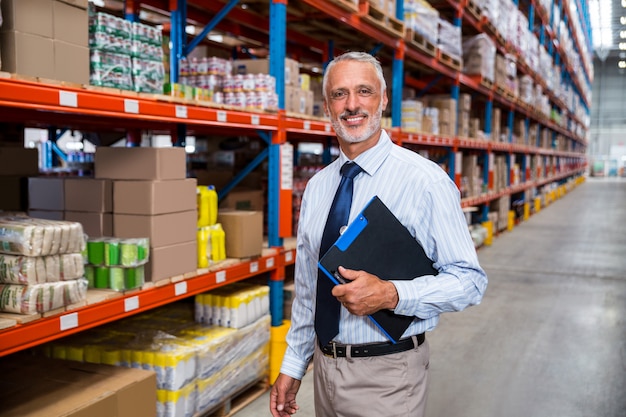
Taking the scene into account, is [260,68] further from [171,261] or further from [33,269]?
[33,269]

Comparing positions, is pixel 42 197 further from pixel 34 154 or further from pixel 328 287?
pixel 328 287

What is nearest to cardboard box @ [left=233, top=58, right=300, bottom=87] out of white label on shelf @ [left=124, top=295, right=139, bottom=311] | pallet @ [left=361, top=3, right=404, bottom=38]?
pallet @ [left=361, top=3, right=404, bottom=38]

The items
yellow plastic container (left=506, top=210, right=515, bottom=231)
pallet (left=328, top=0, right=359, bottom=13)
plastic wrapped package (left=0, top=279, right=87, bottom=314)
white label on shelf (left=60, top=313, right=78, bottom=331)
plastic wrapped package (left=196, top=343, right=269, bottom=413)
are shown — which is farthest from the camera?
yellow plastic container (left=506, top=210, right=515, bottom=231)

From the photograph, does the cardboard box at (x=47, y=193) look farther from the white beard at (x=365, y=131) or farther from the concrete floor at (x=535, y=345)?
the white beard at (x=365, y=131)

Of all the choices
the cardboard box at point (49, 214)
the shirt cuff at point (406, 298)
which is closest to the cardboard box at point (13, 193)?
the cardboard box at point (49, 214)

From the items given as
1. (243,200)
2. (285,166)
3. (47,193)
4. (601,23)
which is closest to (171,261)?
(47,193)

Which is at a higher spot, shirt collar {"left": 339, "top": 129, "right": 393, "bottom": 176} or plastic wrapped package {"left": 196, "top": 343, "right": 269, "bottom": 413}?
shirt collar {"left": 339, "top": 129, "right": 393, "bottom": 176}

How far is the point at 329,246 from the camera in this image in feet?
6.27

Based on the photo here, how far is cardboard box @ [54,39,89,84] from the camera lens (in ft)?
8.48

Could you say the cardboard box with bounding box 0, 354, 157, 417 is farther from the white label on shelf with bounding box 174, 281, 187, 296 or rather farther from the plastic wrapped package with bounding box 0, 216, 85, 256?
the plastic wrapped package with bounding box 0, 216, 85, 256

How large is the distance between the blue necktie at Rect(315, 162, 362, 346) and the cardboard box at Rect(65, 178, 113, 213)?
1.73 metres

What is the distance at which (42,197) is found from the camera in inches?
132

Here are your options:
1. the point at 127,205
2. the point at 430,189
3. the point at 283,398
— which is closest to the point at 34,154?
the point at 127,205

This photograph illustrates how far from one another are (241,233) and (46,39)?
1737 millimetres
